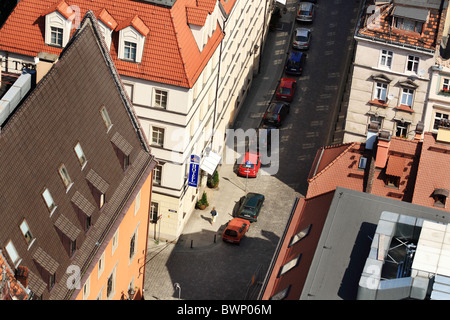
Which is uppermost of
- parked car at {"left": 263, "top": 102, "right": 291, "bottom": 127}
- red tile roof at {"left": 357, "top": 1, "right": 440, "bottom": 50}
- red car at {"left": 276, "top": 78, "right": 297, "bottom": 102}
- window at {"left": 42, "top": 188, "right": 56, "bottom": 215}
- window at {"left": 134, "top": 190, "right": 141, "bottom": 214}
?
red tile roof at {"left": 357, "top": 1, "right": 440, "bottom": 50}

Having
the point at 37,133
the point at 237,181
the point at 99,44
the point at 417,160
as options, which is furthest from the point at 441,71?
the point at 37,133

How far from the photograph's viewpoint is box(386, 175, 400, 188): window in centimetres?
7812

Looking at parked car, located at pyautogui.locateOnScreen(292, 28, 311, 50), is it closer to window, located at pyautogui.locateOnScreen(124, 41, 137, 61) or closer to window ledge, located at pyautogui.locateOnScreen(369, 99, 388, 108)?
window ledge, located at pyautogui.locateOnScreen(369, 99, 388, 108)

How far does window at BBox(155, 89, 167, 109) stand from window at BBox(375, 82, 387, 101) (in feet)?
63.3

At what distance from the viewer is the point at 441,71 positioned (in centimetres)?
8788

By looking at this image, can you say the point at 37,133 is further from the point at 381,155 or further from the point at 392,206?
the point at 381,155

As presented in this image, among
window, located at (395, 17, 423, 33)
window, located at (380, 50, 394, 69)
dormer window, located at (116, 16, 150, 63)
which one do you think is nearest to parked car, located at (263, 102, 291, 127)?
window, located at (380, 50, 394, 69)

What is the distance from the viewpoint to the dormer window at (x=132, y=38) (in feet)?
269

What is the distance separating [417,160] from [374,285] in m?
24.0

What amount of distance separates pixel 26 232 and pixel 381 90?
41.5 m

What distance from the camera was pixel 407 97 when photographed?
90.4 metres

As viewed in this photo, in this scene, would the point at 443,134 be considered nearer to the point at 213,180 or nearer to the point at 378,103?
the point at 378,103

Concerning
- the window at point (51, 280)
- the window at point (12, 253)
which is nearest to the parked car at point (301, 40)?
the window at point (51, 280)

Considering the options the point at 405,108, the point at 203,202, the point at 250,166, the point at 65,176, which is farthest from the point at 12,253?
the point at 250,166
